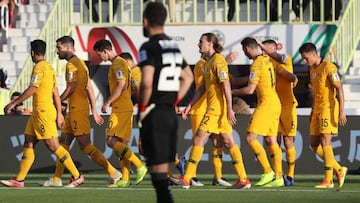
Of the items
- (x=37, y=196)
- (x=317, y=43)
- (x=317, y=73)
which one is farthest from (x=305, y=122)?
(x=37, y=196)

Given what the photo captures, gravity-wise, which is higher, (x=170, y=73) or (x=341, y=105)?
(x=170, y=73)

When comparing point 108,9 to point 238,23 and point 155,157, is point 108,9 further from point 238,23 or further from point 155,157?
point 155,157

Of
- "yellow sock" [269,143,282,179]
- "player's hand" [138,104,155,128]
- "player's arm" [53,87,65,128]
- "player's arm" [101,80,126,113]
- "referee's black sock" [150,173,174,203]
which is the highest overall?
"player's hand" [138,104,155,128]

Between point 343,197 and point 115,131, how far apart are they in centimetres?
405

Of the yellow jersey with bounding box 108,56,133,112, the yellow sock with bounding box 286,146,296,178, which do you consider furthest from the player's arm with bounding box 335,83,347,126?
the yellow jersey with bounding box 108,56,133,112

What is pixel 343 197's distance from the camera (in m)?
16.0

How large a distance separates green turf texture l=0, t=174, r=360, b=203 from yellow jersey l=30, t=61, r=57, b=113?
47.5 inches

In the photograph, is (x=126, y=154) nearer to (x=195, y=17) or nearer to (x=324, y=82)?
(x=324, y=82)

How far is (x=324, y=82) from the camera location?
18484 mm

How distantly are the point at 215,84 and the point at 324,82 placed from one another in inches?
69.9

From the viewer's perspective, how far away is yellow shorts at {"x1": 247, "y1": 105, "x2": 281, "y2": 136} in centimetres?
1827

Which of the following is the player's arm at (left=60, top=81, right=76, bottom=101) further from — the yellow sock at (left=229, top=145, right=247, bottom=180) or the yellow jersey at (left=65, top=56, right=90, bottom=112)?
the yellow sock at (left=229, top=145, right=247, bottom=180)

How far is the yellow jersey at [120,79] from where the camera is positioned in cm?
1838

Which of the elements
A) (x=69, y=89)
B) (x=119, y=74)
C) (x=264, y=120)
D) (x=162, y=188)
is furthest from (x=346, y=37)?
(x=162, y=188)
